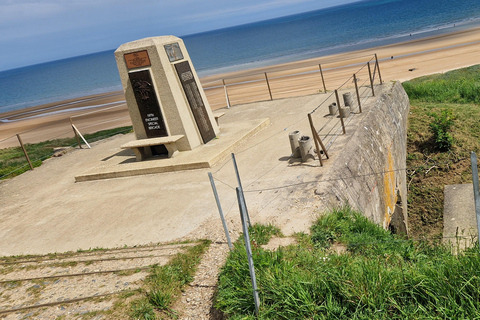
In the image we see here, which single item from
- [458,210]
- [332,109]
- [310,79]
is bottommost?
[458,210]

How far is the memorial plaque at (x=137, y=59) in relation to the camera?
40.5 feet

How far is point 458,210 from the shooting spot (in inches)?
447

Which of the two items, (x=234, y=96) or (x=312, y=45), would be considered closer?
(x=234, y=96)

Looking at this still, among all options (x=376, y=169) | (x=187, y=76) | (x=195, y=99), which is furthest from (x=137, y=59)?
(x=376, y=169)

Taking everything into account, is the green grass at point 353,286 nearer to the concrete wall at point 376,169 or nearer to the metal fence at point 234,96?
the concrete wall at point 376,169

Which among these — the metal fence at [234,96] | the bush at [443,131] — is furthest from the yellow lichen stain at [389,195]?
the metal fence at [234,96]

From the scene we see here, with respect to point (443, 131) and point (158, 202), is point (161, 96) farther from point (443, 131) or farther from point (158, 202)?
point (443, 131)

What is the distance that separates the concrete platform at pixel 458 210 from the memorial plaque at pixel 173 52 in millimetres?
8505

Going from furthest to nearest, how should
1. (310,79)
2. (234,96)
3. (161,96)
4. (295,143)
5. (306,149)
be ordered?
1. (310,79)
2. (234,96)
3. (161,96)
4. (295,143)
5. (306,149)

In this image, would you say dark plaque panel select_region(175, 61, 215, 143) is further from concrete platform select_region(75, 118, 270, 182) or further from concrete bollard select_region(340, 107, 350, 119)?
concrete bollard select_region(340, 107, 350, 119)

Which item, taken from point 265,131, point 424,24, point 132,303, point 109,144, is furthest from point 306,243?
point 424,24

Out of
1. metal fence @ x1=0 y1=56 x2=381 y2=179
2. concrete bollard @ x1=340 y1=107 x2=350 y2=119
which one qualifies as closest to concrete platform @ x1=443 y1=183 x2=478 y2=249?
concrete bollard @ x1=340 y1=107 x2=350 y2=119

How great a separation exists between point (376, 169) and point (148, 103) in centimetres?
650

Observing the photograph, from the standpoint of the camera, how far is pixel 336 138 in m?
11.5
